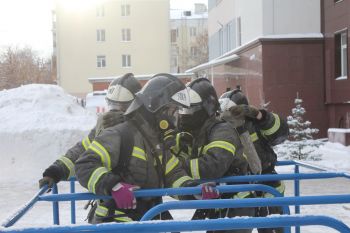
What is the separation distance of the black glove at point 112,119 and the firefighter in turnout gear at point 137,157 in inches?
8.6

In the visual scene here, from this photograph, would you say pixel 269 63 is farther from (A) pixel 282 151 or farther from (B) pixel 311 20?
(A) pixel 282 151

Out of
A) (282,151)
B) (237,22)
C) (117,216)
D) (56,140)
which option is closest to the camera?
(117,216)

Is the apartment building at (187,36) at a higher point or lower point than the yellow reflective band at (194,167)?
higher

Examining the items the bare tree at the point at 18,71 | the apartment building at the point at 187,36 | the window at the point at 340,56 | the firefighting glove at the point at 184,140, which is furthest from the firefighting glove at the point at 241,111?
the apartment building at the point at 187,36

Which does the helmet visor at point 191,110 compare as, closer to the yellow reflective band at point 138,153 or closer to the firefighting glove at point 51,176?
the yellow reflective band at point 138,153

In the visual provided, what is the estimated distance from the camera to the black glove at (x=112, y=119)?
3.61 metres

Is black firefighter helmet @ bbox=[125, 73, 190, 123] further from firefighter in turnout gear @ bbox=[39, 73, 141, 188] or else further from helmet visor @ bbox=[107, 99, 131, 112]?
helmet visor @ bbox=[107, 99, 131, 112]

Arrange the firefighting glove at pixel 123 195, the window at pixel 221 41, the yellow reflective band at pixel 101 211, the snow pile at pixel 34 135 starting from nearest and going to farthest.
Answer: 1. the firefighting glove at pixel 123 195
2. the yellow reflective band at pixel 101 211
3. the snow pile at pixel 34 135
4. the window at pixel 221 41

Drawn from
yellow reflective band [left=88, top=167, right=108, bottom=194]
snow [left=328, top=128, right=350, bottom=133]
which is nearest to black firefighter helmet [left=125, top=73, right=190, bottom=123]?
yellow reflective band [left=88, top=167, right=108, bottom=194]

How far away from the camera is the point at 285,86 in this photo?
61.5 feet

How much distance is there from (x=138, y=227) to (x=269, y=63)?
16927mm

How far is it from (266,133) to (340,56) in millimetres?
14311

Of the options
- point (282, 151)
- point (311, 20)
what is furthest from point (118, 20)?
point (282, 151)

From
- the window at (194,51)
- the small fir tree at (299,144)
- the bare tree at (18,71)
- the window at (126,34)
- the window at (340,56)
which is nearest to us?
the small fir tree at (299,144)
